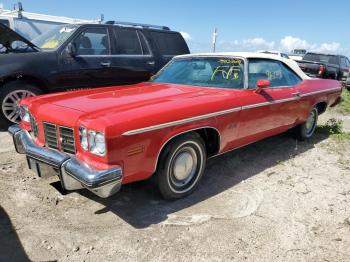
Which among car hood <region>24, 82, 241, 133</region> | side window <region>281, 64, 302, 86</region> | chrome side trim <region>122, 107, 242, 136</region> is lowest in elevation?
chrome side trim <region>122, 107, 242, 136</region>

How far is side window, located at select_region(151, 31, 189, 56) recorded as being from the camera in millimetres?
7547

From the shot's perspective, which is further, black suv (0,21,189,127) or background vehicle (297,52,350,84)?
background vehicle (297,52,350,84)

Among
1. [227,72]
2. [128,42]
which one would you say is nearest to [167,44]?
[128,42]

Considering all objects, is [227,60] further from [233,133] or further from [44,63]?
[44,63]

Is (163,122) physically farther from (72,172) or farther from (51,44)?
(51,44)

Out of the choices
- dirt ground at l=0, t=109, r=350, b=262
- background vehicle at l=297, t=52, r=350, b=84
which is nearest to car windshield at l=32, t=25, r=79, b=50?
dirt ground at l=0, t=109, r=350, b=262

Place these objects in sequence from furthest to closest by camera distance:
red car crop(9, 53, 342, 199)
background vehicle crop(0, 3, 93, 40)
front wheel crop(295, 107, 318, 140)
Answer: background vehicle crop(0, 3, 93, 40) → front wheel crop(295, 107, 318, 140) → red car crop(9, 53, 342, 199)

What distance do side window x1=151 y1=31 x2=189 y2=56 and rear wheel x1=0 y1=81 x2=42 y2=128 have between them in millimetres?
2793

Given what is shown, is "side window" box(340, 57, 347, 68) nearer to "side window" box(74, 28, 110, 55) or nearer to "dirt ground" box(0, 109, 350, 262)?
"side window" box(74, 28, 110, 55)

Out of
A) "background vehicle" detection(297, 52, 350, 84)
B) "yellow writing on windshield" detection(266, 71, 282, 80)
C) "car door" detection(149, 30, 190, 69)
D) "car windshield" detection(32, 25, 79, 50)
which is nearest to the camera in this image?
"yellow writing on windshield" detection(266, 71, 282, 80)

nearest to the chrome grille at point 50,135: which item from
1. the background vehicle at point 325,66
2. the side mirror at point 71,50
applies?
the side mirror at point 71,50

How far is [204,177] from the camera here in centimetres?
432

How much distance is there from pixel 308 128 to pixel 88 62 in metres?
3.98

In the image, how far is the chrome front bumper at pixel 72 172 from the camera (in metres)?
2.86
